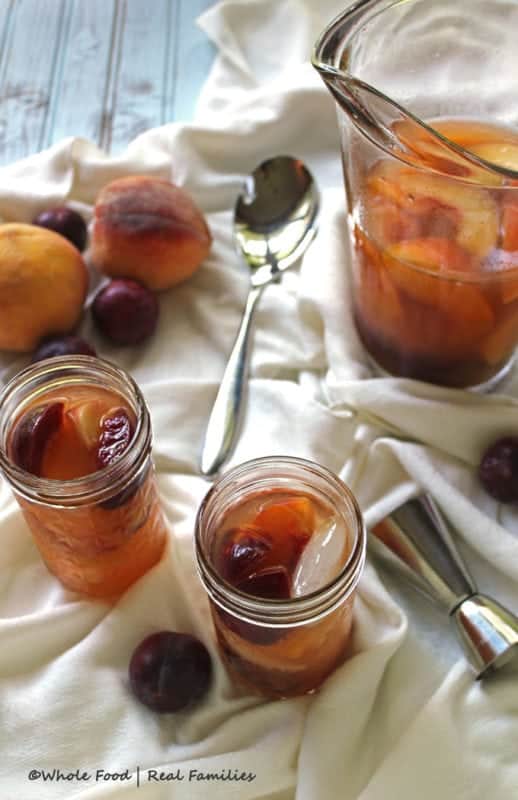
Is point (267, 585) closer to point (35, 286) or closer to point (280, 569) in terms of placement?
point (280, 569)

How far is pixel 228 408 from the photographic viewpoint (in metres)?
0.88

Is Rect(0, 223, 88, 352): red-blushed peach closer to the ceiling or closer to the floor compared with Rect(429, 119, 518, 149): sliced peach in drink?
closer to the floor

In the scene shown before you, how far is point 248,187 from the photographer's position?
103 cm

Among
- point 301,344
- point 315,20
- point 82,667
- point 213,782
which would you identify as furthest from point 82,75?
point 213,782

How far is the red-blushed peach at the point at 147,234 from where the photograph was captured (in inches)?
36.4

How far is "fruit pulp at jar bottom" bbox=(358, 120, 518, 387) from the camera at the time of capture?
2.52ft

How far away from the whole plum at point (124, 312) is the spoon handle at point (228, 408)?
3.6 inches

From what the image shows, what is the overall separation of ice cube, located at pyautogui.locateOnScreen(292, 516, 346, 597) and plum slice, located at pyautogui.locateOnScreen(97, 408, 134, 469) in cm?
15

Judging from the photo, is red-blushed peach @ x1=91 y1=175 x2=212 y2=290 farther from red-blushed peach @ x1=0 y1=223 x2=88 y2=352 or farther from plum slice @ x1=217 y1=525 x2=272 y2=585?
plum slice @ x1=217 y1=525 x2=272 y2=585

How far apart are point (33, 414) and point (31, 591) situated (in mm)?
166

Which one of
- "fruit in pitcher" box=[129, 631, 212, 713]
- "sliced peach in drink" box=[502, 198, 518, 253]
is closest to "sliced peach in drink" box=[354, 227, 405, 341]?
"sliced peach in drink" box=[502, 198, 518, 253]

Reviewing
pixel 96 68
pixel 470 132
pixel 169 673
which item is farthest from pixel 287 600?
pixel 96 68

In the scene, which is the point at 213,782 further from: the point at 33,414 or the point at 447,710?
the point at 33,414

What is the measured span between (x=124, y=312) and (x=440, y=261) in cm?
31
